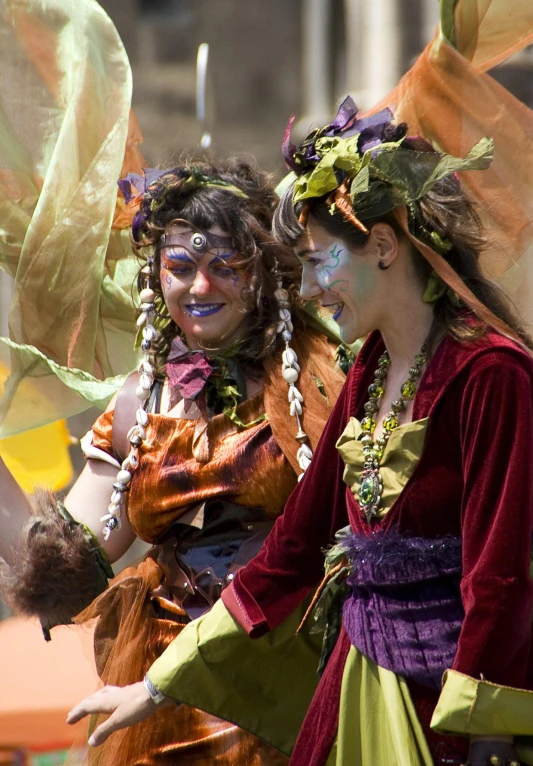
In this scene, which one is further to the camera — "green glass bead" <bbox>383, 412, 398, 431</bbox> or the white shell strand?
the white shell strand

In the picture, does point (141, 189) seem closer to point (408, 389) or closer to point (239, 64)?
point (408, 389)

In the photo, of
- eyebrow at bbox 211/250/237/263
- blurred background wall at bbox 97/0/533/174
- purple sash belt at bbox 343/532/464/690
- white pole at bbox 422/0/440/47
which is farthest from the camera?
blurred background wall at bbox 97/0/533/174

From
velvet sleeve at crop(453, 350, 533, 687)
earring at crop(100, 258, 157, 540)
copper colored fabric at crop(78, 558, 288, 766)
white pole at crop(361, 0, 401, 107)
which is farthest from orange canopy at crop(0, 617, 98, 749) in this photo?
white pole at crop(361, 0, 401, 107)

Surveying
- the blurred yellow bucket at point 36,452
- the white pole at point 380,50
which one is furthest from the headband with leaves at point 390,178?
the white pole at point 380,50

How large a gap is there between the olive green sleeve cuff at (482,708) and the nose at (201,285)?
1185mm

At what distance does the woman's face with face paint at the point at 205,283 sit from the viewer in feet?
8.88

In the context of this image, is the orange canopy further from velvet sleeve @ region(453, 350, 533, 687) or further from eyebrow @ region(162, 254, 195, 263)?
velvet sleeve @ region(453, 350, 533, 687)

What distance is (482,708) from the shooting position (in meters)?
1.74

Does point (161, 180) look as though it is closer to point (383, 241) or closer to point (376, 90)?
point (383, 241)

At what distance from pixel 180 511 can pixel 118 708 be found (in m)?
0.65

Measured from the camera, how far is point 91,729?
9.09ft

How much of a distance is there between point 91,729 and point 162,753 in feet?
0.66

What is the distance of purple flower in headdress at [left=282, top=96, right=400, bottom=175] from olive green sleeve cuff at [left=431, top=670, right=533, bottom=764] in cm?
90

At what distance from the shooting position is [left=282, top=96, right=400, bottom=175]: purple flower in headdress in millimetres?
2070
